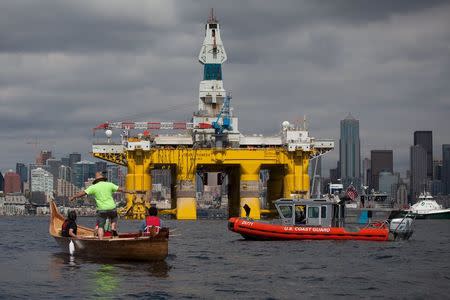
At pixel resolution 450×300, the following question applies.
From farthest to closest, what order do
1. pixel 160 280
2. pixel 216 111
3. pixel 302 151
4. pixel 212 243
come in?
pixel 216 111
pixel 302 151
pixel 212 243
pixel 160 280

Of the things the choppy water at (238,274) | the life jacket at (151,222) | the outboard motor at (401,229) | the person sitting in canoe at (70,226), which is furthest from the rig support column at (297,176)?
the life jacket at (151,222)

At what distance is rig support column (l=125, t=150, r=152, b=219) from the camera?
105m

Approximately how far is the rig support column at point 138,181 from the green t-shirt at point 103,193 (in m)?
70.7

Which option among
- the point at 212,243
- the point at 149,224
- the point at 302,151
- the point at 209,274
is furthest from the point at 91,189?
the point at 302,151

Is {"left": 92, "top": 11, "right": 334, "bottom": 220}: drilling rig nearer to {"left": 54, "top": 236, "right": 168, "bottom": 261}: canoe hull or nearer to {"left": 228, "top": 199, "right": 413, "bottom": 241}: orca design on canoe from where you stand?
{"left": 228, "top": 199, "right": 413, "bottom": 241}: orca design on canoe

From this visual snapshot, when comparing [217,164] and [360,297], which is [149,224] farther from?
[217,164]

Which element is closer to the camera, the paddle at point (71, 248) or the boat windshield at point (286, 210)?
the paddle at point (71, 248)

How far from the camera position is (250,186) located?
106438 mm

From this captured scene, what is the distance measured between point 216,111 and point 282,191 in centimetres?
1317

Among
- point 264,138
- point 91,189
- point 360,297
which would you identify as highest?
point 264,138

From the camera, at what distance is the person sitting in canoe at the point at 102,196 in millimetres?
33938

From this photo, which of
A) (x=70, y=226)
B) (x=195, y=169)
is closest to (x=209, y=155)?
(x=195, y=169)

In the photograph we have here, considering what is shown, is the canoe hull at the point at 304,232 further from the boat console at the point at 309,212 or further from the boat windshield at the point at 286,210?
the boat console at the point at 309,212

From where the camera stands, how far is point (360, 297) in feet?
87.8
